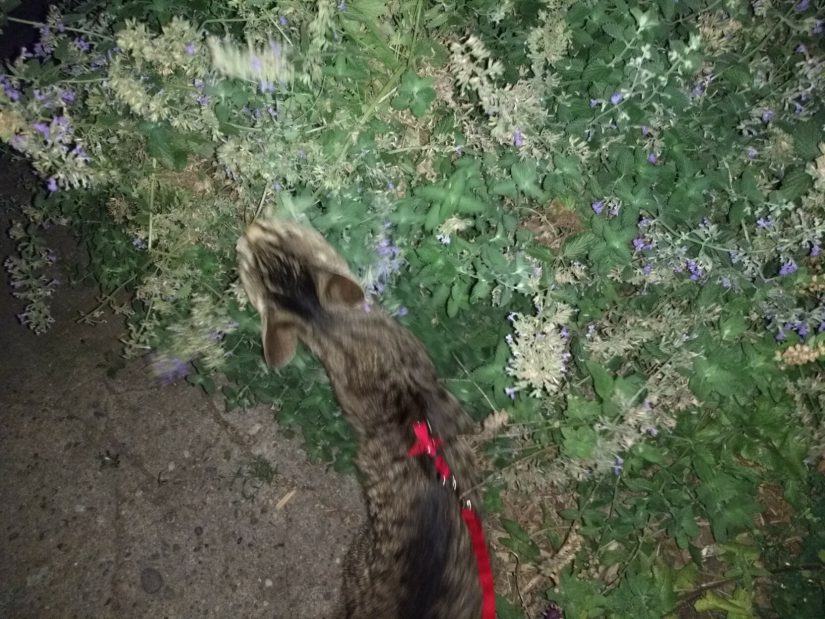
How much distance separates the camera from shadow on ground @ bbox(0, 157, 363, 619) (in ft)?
14.8

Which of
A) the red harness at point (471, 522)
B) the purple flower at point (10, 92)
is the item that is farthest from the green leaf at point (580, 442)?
the purple flower at point (10, 92)

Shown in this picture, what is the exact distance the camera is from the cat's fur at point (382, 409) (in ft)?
11.2

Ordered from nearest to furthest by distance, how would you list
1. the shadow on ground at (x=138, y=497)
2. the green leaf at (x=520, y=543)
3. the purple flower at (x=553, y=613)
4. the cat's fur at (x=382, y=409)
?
the cat's fur at (x=382, y=409), the purple flower at (x=553, y=613), the green leaf at (x=520, y=543), the shadow on ground at (x=138, y=497)

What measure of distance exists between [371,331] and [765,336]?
2.47 meters

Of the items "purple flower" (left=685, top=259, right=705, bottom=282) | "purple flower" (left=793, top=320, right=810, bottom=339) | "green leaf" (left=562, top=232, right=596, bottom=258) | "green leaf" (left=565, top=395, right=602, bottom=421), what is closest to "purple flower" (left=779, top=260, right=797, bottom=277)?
"purple flower" (left=793, top=320, right=810, bottom=339)

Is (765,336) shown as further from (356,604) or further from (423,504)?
(356,604)

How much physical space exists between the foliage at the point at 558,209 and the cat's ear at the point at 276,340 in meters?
0.57

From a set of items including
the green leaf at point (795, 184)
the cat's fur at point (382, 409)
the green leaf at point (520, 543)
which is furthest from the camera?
the green leaf at point (520, 543)

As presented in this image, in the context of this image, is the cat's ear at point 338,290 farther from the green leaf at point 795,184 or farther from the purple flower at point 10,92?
the green leaf at point 795,184

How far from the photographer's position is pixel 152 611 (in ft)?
14.8

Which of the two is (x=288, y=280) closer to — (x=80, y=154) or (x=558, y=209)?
(x=80, y=154)

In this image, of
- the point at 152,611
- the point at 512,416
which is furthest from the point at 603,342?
the point at 152,611

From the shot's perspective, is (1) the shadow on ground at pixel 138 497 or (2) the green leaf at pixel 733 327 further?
(1) the shadow on ground at pixel 138 497

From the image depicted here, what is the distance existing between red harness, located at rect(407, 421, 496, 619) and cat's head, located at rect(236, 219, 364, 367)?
0.92 meters
